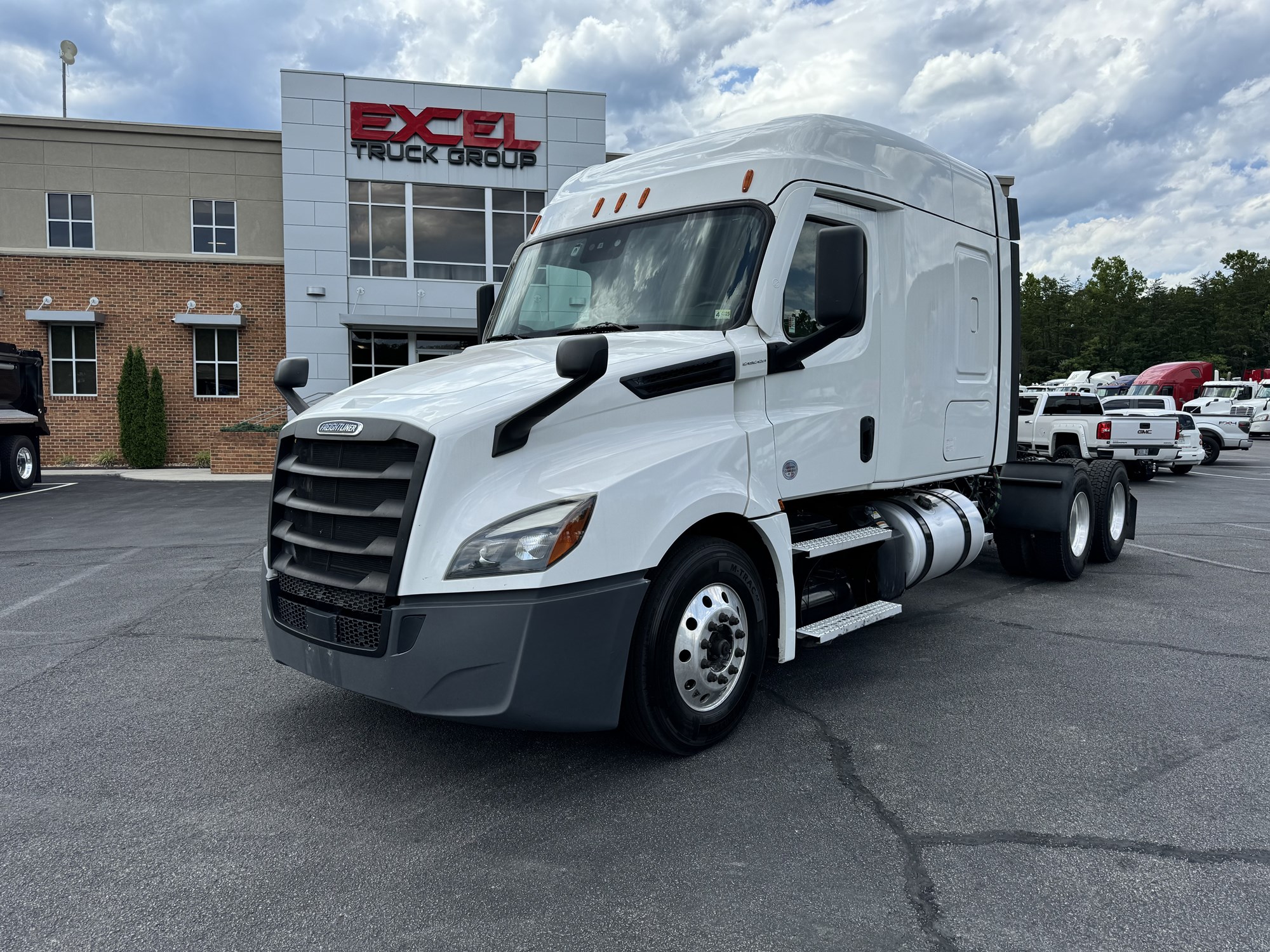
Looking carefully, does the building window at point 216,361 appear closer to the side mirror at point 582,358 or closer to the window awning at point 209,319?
the window awning at point 209,319

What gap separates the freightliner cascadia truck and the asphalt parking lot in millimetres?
435

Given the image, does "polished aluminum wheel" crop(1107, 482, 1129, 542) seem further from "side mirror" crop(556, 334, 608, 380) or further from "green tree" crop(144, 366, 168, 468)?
"green tree" crop(144, 366, 168, 468)

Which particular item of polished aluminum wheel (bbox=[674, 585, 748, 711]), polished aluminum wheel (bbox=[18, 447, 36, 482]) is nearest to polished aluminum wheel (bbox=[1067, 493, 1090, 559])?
polished aluminum wheel (bbox=[674, 585, 748, 711])

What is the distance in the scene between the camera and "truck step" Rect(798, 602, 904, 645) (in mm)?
4477

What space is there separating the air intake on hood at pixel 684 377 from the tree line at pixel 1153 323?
7761 cm

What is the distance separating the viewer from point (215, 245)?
75.5ft

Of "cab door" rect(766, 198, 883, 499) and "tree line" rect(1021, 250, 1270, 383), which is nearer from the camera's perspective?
"cab door" rect(766, 198, 883, 499)

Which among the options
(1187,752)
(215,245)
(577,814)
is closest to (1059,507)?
(1187,752)

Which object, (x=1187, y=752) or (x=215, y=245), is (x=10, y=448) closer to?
(x=215, y=245)

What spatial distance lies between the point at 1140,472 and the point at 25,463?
22245mm

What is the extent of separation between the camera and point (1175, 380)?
44.7 meters

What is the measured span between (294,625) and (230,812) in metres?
0.76

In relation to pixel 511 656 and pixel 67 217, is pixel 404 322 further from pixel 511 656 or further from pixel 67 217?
pixel 511 656

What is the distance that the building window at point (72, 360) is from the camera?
22562mm
